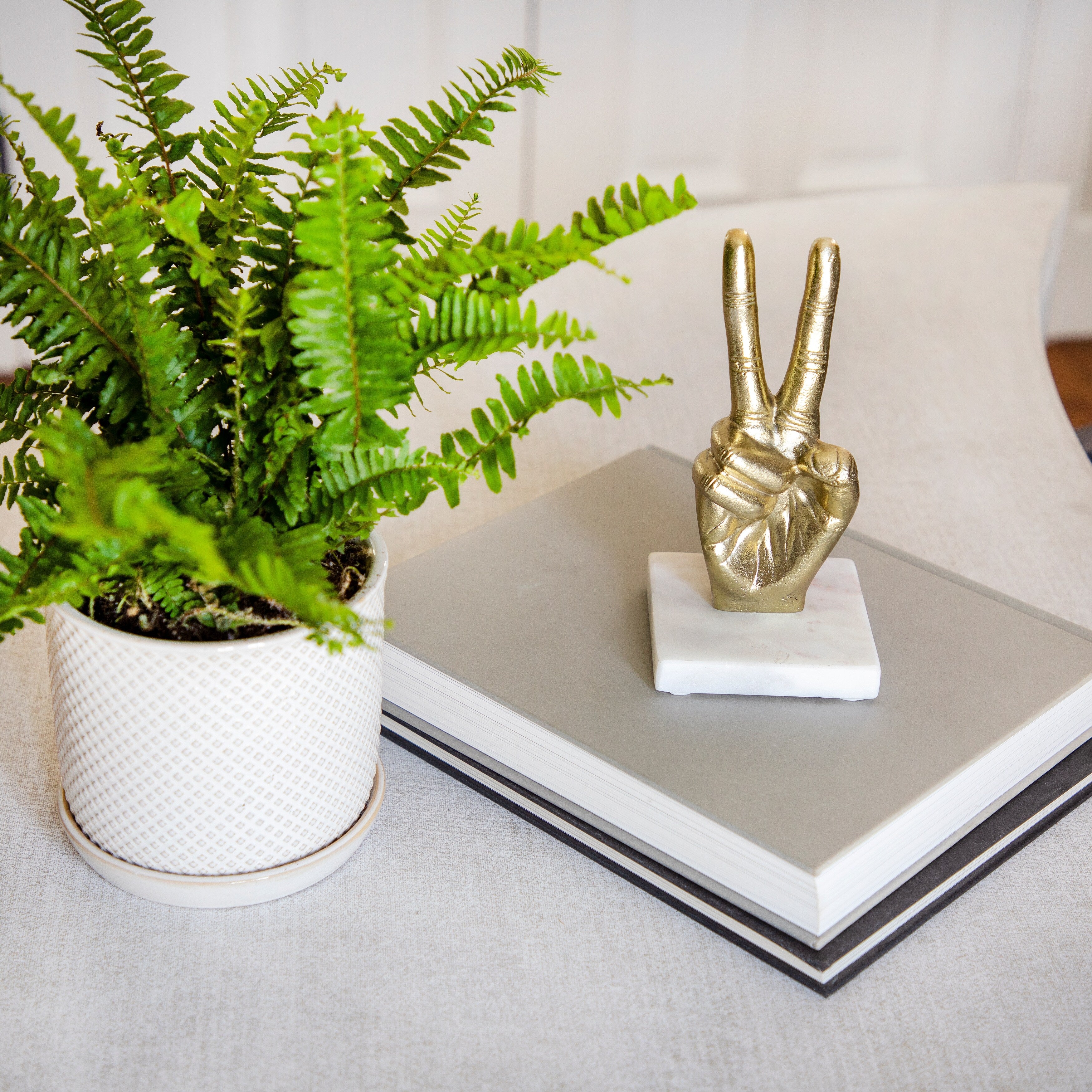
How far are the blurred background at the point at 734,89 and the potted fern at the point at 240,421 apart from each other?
180 centimetres

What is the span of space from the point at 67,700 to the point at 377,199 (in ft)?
0.88

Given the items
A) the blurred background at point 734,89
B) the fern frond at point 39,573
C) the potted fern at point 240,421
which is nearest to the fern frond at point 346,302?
the potted fern at point 240,421

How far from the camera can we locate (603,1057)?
0.50m

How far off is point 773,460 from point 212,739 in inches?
12.5

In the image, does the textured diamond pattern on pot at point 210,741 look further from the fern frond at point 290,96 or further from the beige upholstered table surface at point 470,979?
the fern frond at point 290,96

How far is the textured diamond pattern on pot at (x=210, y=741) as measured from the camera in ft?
1.57

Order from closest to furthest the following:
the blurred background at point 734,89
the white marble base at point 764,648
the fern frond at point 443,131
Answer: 1. the fern frond at point 443,131
2. the white marble base at point 764,648
3. the blurred background at point 734,89

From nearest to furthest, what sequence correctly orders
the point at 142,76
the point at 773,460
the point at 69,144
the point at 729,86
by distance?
the point at 69,144 → the point at 142,76 → the point at 773,460 → the point at 729,86

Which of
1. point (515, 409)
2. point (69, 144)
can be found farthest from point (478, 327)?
point (69, 144)

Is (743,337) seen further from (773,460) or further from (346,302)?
(346,302)

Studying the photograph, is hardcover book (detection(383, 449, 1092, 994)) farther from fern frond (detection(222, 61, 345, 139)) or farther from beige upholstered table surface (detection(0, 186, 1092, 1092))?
fern frond (detection(222, 61, 345, 139))

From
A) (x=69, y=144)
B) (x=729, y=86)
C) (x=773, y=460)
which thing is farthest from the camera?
(x=729, y=86)

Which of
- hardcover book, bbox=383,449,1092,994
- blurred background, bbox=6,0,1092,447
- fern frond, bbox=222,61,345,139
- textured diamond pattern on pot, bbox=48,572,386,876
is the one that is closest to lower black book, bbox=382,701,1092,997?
hardcover book, bbox=383,449,1092,994

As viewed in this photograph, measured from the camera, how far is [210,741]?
49 cm
